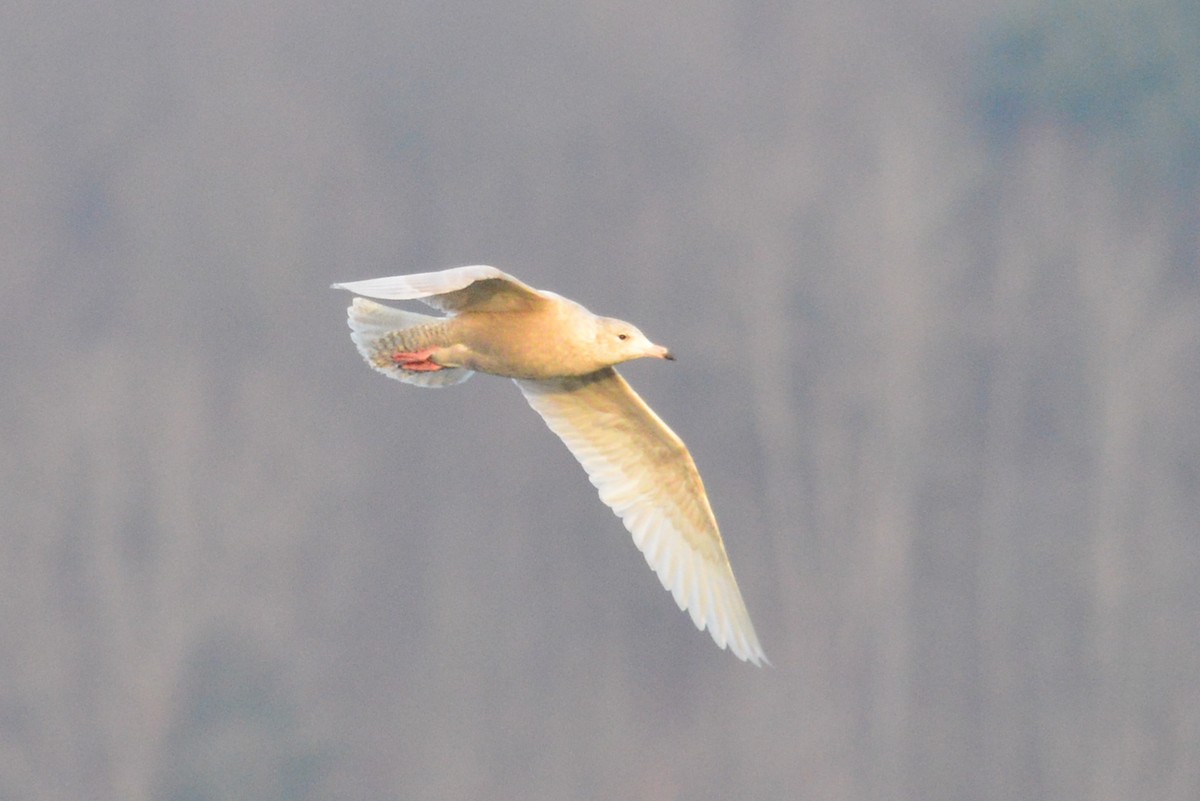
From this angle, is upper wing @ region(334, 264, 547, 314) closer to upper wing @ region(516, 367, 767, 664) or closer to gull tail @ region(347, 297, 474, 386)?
gull tail @ region(347, 297, 474, 386)

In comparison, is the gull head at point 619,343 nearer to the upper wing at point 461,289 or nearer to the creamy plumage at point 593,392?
the creamy plumage at point 593,392

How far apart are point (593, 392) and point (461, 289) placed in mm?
1787

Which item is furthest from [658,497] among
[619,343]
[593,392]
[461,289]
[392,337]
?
[461,289]

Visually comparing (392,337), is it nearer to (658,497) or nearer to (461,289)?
(461,289)

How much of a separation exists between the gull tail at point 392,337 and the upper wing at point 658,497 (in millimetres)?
729

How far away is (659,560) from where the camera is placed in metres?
10.6

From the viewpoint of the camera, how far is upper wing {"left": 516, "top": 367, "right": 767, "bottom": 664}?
10453 millimetres

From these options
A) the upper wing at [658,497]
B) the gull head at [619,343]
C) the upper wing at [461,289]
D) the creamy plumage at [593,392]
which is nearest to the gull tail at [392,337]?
the creamy plumage at [593,392]

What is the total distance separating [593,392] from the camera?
1034 centimetres

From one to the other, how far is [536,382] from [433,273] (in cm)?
232

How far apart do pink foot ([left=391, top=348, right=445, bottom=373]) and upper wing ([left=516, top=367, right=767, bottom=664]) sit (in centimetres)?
99

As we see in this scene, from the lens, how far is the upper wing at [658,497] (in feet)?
34.3

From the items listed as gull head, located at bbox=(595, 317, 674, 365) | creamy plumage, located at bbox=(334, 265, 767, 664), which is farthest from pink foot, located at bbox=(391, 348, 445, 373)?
gull head, located at bbox=(595, 317, 674, 365)

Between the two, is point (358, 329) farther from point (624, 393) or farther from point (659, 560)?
point (659, 560)
